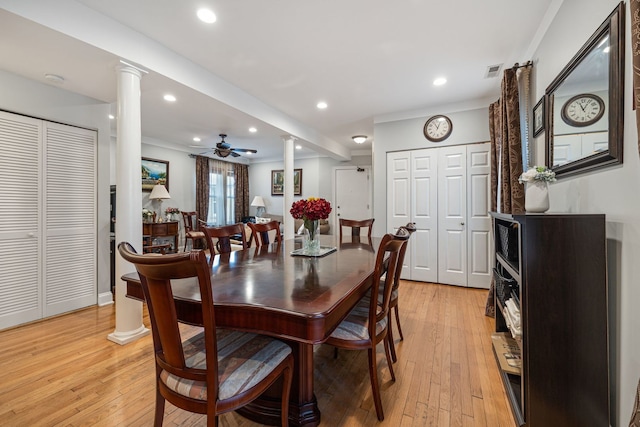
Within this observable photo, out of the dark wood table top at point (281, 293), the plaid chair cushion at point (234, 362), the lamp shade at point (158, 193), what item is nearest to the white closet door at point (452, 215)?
the dark wood table top at point (281, 293)

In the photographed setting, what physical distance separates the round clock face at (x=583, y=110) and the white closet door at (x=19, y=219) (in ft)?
14.5

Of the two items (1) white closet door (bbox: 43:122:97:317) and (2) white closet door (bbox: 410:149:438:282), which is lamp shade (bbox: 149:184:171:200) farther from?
(2) white closet door (bbox: 410:149:438:282)

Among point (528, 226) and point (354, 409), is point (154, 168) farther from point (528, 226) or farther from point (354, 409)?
point (528, 226)

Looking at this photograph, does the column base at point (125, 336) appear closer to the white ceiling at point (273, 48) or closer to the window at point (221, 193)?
the white ceiling at point (273, 48)

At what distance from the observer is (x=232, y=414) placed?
150 centimetres

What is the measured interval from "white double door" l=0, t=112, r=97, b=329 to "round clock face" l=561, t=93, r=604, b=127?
4368 mm

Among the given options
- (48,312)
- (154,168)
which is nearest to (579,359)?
(48,312)

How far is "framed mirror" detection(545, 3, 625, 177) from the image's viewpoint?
1.24 metres

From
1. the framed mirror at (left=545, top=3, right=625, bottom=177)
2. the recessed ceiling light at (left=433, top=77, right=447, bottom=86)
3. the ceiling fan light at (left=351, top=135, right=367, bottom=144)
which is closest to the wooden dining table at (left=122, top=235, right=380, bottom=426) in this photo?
the framed mirror at (left=545, top=3, right=625, bottom=177)

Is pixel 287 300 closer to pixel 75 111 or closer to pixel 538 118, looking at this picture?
pixel 538 118

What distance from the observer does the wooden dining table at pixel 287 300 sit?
0.98m

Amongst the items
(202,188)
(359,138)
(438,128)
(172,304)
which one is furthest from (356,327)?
(202,188)

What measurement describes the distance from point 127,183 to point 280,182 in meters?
5.52

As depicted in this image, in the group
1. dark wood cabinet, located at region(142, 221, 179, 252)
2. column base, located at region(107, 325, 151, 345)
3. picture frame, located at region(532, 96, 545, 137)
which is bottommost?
column base, located at region(107, 325, 151, 345)
